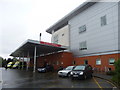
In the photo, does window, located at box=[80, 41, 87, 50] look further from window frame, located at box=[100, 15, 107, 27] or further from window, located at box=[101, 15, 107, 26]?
window, located at box=[101, 15, 107, 26]

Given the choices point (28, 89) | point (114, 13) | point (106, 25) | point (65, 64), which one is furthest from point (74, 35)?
point (28, 89)

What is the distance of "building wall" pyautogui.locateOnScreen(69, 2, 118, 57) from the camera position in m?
22.3

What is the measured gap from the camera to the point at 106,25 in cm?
2373

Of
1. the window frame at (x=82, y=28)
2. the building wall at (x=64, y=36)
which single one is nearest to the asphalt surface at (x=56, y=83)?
the window frame at (x=82, y=28)

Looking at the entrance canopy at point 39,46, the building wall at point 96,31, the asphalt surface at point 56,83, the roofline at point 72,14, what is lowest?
the asphalt surface at point 56,83

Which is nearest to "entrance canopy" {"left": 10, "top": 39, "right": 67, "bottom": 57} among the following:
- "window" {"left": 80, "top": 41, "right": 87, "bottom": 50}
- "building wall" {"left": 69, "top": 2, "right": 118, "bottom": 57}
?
"window" {"left": 80, "top": 41, "right": 87, "bottom": 50}

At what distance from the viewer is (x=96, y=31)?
25938 mm

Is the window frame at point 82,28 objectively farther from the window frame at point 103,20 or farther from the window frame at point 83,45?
the window frame at point 103,20

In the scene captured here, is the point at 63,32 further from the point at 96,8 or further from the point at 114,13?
the point at 114,13

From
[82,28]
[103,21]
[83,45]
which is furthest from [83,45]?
[103,21]

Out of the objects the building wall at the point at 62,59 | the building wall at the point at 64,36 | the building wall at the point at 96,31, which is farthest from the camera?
the building wall at the point at 64,36

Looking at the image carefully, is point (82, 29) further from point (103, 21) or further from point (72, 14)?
point (103, 21)

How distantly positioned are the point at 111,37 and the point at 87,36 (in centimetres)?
642

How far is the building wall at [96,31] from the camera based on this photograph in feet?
73.3
